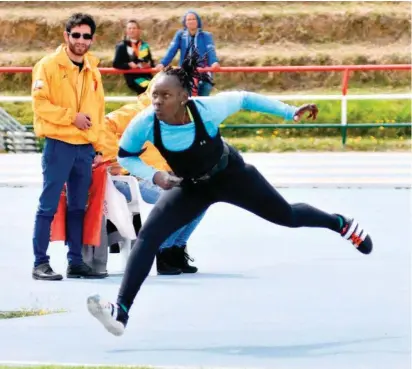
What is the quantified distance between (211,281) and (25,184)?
6.20 m

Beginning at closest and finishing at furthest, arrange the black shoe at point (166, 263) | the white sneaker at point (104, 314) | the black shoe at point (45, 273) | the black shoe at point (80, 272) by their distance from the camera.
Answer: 1. the white sneaker at point (104, 314)
2. the black shoe at point (45, 273)
3. the black shoe at point (80, 272)
4. the black shoe at point (166, 263)

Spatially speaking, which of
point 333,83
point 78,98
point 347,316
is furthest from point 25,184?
point 333,83

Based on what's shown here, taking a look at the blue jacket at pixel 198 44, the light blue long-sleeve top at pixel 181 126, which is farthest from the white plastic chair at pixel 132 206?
the blue jacket at pixel 198 44

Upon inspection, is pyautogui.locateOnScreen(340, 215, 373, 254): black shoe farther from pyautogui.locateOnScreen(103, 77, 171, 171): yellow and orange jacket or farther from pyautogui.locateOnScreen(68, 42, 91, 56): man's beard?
pyautogui.locateOnScreen(68, 42, 91, 56): man's beard

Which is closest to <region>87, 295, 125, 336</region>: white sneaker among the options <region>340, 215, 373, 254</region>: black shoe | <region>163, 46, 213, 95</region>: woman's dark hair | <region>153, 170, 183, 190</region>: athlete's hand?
<region>153, 170, 183, 190</region>: athlete's hand

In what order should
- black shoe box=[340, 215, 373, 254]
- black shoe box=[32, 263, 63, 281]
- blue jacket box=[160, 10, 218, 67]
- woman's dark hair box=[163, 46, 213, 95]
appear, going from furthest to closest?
blue jacket box=[160, 10, 218, 67], black shoe box=[32, 263, 63, 281], black shoe box=[340, 215, 373, 254], woman's dark hair box=[163, 46, 213, 95]

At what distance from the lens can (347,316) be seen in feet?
27.9

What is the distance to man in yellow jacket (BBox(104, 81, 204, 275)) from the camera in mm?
10219

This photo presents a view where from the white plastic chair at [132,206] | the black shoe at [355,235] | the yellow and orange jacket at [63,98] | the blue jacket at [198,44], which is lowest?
the blue jacket at [198,44]

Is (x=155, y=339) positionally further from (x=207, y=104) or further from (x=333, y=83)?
(x=333, y=83)

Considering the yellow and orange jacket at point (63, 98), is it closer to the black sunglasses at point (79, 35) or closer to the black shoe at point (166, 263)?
the black sunglasses at point (79, 35)

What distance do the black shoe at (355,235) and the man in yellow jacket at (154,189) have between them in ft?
3.89

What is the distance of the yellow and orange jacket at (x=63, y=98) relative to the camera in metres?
9.73

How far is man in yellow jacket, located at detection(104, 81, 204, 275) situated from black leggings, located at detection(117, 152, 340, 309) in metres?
1.70
